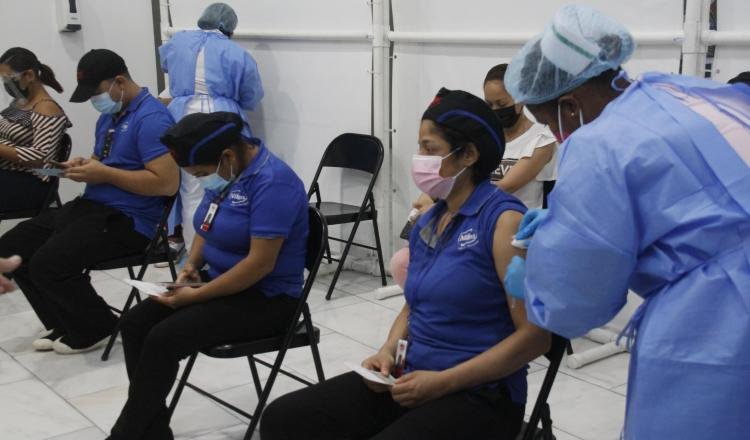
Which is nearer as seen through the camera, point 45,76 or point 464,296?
point 464,296

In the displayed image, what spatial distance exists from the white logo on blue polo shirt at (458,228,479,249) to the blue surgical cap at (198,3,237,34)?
3503 mm

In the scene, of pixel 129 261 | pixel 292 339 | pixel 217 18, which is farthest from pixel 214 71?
pixel 292 339

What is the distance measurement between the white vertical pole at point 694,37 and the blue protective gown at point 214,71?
8.36ft

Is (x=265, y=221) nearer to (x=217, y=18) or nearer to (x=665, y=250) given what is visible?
(x=665, y=250)

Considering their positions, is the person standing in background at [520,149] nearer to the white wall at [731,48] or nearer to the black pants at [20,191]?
the white wall at [731,48]

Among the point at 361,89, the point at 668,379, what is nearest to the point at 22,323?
the point at 361,89

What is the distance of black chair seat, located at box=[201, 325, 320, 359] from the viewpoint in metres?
2.62

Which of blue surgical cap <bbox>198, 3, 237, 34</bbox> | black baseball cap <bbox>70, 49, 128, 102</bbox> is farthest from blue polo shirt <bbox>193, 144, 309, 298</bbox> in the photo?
blue surgical cap <bbox>198, 3, 237, 34</bbox>

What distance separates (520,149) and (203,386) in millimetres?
1622

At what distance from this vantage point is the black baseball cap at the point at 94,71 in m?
3.77

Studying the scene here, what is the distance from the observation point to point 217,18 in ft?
16.8

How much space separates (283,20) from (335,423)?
3.76m

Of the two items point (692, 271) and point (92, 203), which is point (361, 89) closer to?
point (92, 203)

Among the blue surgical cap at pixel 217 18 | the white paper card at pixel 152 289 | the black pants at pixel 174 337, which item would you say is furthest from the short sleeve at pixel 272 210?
the blue surgical cap at pixel 217 18
